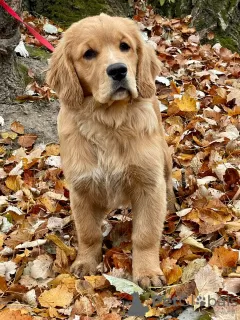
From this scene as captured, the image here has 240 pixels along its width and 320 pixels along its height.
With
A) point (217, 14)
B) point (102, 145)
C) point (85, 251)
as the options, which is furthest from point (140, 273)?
point (217, 14)

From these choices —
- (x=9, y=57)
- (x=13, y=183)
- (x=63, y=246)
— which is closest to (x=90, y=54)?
(x=63, y=246)

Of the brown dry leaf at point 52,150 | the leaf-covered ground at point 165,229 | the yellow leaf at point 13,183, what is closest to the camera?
the leaf-covered ground at point 165,229

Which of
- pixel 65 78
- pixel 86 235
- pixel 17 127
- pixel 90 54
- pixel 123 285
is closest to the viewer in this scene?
pixel 123 285

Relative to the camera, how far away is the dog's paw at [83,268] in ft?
10.8

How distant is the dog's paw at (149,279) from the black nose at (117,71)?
1.12 m

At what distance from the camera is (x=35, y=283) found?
125 inches

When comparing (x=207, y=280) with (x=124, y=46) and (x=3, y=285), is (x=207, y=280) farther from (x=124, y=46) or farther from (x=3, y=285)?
(x=124, y=46)

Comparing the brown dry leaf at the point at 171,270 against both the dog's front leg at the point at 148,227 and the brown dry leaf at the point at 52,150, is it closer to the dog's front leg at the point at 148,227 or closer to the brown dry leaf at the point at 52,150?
the dog's front leg at the point at 148,227

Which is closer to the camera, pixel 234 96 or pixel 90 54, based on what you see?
pixel 90 54

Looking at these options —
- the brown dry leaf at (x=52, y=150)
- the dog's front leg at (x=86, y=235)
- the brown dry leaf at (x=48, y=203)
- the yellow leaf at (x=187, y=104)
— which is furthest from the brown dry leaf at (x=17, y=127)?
the dog's front leg at (x=86, y=235)

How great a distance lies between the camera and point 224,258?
2.98 metres

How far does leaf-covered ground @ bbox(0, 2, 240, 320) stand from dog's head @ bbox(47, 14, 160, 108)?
96cm

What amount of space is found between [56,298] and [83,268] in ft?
1.39

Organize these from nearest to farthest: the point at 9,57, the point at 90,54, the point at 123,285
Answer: the point at 123,285
the point at 90,54
the point at 9,57
